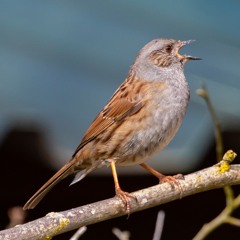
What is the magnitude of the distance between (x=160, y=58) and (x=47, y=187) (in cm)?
101

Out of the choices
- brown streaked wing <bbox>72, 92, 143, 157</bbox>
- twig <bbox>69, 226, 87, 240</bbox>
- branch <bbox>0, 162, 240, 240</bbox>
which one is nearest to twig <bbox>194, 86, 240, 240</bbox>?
branch <bbox>0, 162, 240, 240</bbox>

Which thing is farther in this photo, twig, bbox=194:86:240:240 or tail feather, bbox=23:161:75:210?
tail feather, bbox=23:161:75:210

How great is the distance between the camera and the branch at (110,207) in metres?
3.43

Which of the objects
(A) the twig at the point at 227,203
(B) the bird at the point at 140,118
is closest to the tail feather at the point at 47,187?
(B) the bird at the point at 140,118

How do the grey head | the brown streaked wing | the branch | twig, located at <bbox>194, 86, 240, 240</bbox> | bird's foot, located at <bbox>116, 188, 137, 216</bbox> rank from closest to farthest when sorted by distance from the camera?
the branch, twig, located at <bbox>194, 86, 240, 240</bbox>, bird's foot, located at <bbox>116, 188, 137, 216</bbox>, the brown streaked wing, the grey head

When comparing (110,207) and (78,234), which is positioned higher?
(110,207)

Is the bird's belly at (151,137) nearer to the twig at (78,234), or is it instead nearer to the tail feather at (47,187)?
the tail feather at (47,187)

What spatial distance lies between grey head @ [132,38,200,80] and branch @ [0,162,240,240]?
939 mm

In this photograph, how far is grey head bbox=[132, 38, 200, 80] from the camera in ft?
15.7

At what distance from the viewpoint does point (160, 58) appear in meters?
4.83

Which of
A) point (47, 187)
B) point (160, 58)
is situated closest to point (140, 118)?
point (160, 58)

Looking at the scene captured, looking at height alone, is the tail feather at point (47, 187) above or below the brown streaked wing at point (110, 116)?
below

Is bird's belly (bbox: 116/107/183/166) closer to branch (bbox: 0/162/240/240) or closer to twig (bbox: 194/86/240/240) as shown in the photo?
branch (bbox: 0/162/240/240)

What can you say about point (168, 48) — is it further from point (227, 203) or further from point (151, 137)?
point (227, 203)
